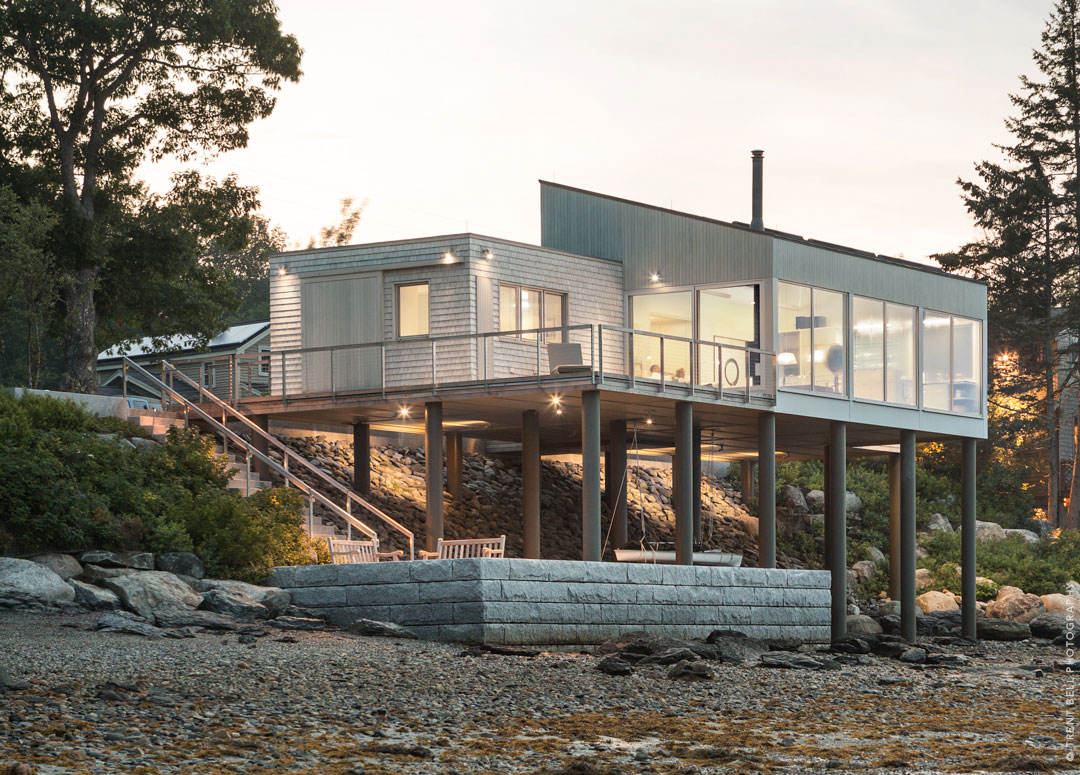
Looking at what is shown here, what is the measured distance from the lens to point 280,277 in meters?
25.7

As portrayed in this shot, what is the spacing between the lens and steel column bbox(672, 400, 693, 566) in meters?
22.4

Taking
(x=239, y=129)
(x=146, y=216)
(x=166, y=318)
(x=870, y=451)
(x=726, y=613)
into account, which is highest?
(x=239, y=129)

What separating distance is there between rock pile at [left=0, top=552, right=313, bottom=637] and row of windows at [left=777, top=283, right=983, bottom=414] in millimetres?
10247

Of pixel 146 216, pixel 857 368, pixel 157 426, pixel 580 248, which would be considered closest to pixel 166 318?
pixel 146 216

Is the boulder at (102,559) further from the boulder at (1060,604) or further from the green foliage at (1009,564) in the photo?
the boulder at (1060,604)

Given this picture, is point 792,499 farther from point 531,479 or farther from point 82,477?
point 82,477

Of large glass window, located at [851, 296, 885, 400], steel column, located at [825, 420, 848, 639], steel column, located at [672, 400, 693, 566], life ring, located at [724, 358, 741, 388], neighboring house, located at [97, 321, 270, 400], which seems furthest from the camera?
large glass window, located at [851, 296, 885, 400]

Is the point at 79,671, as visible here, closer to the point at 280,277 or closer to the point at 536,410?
the point at 536,410

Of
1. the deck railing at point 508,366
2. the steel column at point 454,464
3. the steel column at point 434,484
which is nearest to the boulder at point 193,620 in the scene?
the steel column at point 434,484

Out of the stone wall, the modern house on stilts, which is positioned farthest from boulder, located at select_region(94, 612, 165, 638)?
the modern house on stilts

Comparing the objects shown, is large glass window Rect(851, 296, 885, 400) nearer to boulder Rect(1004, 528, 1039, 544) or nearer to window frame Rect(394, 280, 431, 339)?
window frame Rect(394, 280, 431, 339)

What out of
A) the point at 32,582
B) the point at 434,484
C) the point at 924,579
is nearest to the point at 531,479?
the point at 434,484

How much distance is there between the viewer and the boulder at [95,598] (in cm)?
1645

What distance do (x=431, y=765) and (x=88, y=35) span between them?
20.1 meters
